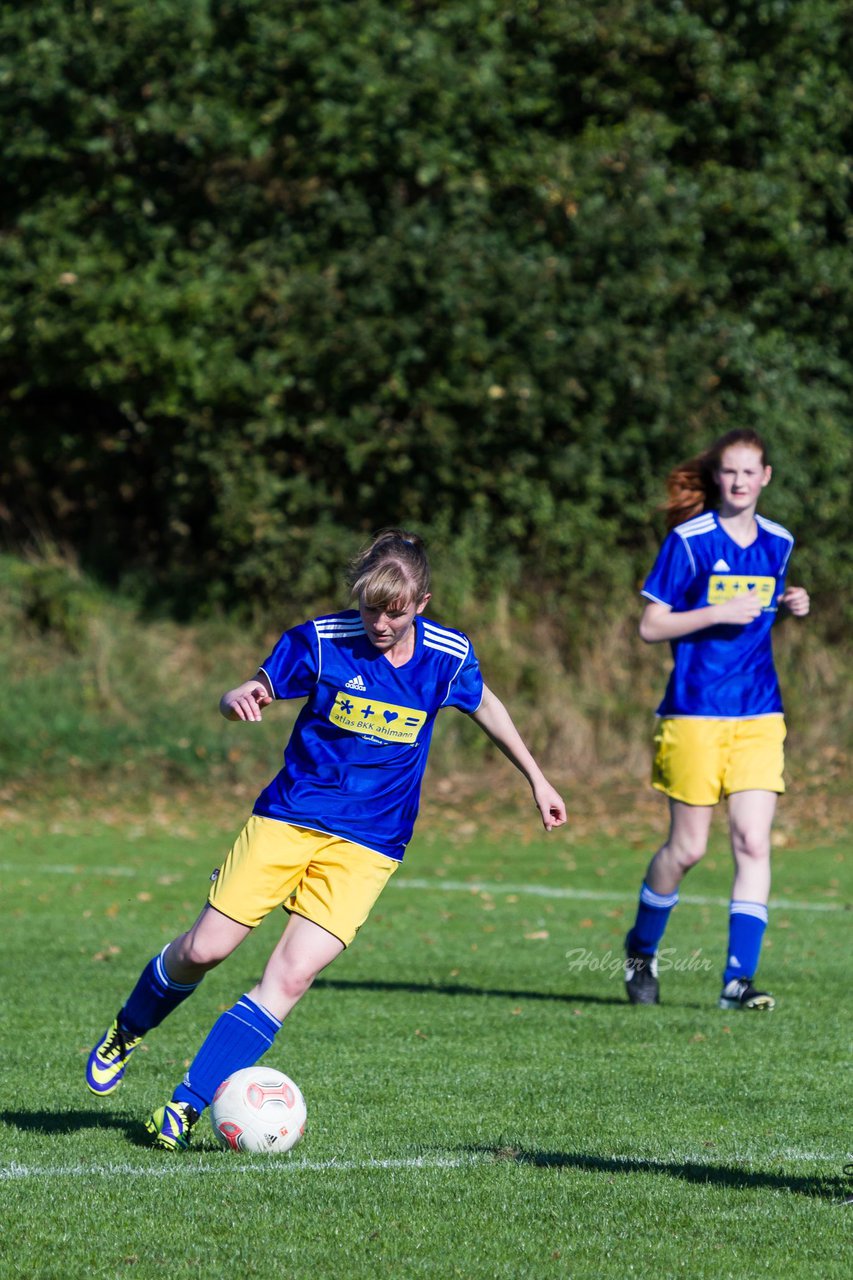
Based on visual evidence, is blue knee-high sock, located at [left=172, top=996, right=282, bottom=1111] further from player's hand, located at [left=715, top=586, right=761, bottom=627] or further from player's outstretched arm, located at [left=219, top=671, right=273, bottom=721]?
player's hand, located at [left=715, top=586, right=761, bottom=627]

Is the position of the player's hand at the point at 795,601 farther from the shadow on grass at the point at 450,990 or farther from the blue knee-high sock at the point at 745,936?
the shadow on grass at the point at 450,990

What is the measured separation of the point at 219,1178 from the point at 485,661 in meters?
13.0

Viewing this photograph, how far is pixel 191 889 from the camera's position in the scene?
35.6ft

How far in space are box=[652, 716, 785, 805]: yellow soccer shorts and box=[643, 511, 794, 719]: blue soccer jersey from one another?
0.05 m

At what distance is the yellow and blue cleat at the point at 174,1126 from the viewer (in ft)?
15.2

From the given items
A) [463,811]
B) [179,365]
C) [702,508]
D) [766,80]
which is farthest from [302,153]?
[702,508]

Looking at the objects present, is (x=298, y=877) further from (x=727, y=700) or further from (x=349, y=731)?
(x=727, y=700)

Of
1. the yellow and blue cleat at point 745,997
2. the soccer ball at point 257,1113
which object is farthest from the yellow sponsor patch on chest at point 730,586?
the soccer ball at point 257,1113

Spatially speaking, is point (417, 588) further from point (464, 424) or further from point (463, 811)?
point (464, 424)

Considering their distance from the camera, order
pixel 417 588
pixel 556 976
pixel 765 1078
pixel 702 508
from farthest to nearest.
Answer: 1. pixel 556 976
2. pixel 702 508
3. pixel 765 1078
4. pixel 417 588

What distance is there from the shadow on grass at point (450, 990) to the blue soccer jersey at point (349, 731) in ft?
8.70

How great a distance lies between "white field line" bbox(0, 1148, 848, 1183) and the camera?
4.36 meters

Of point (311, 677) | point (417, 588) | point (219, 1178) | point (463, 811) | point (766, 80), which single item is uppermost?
point (766, 80)

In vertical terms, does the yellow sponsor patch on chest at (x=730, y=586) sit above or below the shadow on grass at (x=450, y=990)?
above
